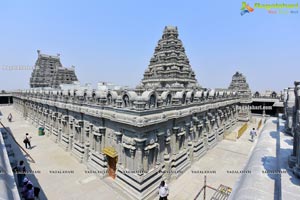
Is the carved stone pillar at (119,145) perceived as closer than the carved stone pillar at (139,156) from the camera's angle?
No

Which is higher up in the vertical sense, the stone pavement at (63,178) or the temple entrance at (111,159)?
the temple entrance at (111,159)

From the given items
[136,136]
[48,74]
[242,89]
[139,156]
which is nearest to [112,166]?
[139,156]

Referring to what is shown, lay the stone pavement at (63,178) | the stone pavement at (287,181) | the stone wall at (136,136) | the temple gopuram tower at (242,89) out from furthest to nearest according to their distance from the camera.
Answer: the temple gopuram tower at (242,89) → the stone pavement at (63,178) → the stone wall at (136,136) → the stone pavement at (287,181)

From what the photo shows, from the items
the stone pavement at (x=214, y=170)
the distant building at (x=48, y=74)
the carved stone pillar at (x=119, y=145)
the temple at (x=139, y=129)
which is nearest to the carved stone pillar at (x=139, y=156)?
the temple at (x=139, y=129)

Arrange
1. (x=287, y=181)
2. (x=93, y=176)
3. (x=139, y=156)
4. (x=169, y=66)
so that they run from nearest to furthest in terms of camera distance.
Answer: (x=287, y=181) → (x=139, y=156) → (x=93, y=176) → (x=169, y=66)

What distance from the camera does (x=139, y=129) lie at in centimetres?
970

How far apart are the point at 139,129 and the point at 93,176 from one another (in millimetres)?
7004

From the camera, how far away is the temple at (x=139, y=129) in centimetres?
1030

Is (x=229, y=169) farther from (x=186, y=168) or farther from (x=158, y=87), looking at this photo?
(x=158, y=87)

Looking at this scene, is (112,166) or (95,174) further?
(95,174)

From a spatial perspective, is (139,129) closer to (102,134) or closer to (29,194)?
(102,134)

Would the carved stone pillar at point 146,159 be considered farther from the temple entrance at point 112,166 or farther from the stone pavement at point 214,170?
the temple entrance at point 112,166

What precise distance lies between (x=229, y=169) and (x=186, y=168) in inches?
161

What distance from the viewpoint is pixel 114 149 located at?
1212cm
